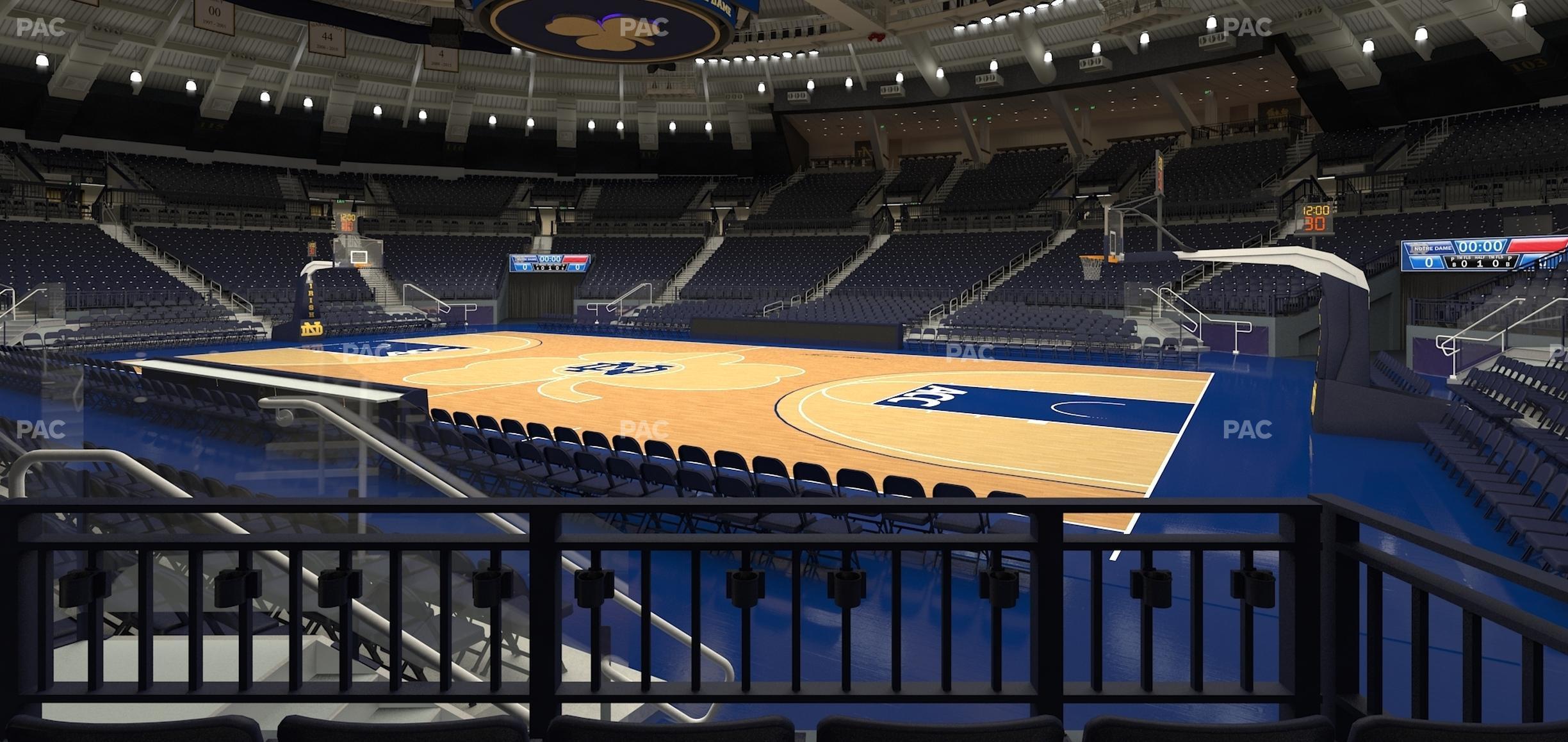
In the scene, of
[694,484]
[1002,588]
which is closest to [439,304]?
[694,484]

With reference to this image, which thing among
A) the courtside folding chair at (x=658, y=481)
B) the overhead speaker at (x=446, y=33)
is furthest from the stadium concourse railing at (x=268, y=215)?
the courtside folding chair at (x=658, y=481)

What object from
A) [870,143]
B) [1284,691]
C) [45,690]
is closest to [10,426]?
[45,690]

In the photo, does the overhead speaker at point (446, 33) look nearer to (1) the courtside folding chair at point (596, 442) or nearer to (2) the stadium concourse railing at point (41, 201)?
(2) the stadium concourse railing at point (41, 201)

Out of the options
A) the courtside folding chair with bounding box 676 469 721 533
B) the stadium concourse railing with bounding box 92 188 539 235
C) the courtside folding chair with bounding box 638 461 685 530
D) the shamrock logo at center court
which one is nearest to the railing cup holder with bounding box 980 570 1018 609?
the courtside folding chair with bounding box 676 469 721 533

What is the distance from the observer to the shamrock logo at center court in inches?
688

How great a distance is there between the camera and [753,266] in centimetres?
3775

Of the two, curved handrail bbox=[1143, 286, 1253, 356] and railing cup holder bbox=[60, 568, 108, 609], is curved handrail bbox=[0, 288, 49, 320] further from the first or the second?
curved handrail bbox=[1143, 286, 1253, 356]

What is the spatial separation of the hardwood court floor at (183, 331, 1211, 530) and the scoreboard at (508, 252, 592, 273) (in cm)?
1373

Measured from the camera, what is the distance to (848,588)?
259 cm

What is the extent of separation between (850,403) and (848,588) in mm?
12974

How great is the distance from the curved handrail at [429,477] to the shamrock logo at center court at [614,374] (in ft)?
28.7

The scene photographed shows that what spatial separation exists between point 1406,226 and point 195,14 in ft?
104

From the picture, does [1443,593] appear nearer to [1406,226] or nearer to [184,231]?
[1406,226]

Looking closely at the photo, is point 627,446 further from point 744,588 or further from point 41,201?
point 41,201
